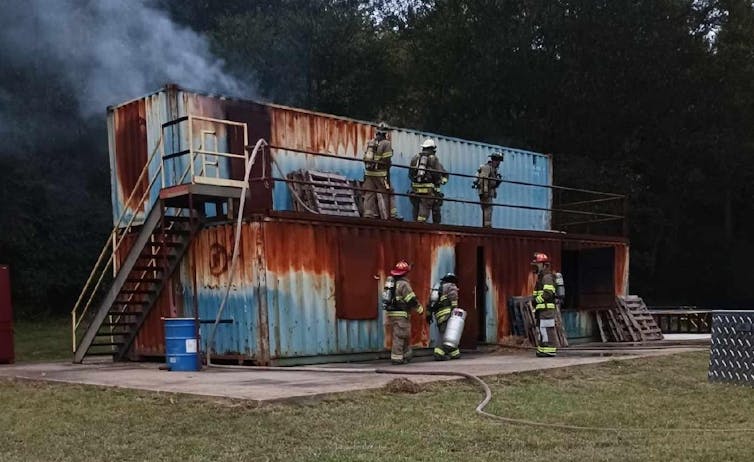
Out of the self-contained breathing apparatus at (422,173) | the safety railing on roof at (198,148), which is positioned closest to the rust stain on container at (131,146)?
the safety railing on roof at (198,148)

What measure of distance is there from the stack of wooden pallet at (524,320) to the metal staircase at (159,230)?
6418 millimetres

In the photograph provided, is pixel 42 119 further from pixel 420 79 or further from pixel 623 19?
pixel 623 19

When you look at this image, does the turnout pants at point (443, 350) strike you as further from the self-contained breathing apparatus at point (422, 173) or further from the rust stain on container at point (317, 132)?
the rust stain on container at point (317, 132)

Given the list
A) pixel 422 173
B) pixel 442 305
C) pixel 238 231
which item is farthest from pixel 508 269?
pixel 238 231

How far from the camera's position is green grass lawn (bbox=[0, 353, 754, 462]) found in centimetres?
640

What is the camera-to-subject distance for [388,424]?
751 centimetres

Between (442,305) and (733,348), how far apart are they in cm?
489

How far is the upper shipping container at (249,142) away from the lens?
47.0ft

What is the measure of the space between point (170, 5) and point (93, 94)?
6334 millimetres

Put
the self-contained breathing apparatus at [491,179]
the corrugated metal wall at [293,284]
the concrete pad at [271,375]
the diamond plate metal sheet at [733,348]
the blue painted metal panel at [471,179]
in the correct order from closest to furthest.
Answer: the concrete pad at [271,375]
the diamond plate metal sheet at [733,348]
the corrugated metal wall at [293,284]
the self-contained breathing apparatus at [491,179]
the blue painted metal panel at [471,179]

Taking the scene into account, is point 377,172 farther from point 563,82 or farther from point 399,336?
point 563,82

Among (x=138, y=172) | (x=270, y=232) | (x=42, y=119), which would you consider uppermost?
(x=42, y=119)

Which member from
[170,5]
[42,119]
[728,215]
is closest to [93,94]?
[42,119]

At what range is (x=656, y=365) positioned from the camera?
40.1ft
